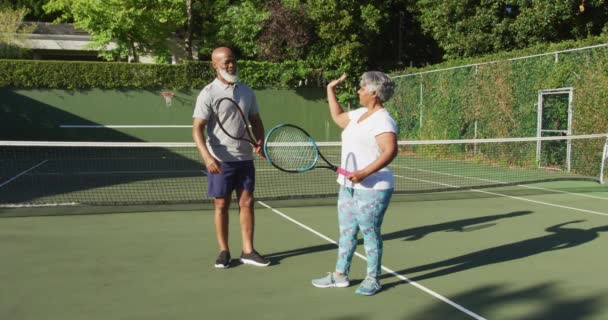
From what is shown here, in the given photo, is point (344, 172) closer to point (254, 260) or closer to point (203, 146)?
point (203, 146)

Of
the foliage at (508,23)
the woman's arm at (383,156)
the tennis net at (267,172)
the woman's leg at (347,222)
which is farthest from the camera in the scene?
the foliage at (508,23)

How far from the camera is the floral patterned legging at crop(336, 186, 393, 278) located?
4012 millimetres

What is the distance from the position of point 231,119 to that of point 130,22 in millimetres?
22891

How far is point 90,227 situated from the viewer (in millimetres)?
6875

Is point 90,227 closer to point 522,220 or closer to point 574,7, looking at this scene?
point 522,220

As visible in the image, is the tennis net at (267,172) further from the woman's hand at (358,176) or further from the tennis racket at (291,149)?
the woman's hand at (358,176)

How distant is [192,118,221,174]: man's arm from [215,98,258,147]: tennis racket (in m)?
0.15

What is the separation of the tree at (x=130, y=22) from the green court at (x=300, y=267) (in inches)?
791

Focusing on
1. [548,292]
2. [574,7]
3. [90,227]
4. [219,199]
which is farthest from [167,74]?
[548,292]

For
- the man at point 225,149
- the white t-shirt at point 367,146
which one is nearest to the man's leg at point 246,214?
the man at point 225,149

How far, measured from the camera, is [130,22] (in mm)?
25641

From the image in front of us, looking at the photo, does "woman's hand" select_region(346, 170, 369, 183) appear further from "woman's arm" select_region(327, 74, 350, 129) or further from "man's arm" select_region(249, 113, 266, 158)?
"man's arm" select_region(249, 113, 266, 158)

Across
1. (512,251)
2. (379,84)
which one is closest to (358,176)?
(379,84)

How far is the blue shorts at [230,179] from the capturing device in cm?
479
